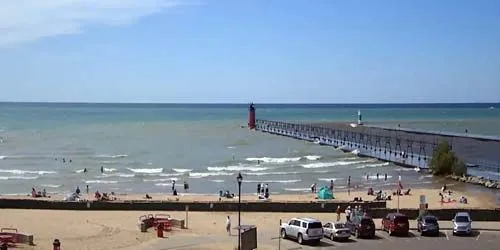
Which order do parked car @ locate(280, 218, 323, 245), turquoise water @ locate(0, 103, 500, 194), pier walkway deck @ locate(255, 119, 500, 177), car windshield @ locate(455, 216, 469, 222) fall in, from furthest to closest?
1. pier walkway deck @ locate(255, 119, 500, 177)
2. turquoise water @ locate(0, 103, 500, 194)
3. car windshield @ locate(455, 216, 469, 222)
4. parked car @ locate(280, 218, 323, 245)

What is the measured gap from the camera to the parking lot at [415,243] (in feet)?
93.0

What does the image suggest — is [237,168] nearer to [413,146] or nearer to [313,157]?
[313,157]

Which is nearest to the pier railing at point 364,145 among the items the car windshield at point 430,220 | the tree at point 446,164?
the tree at point 446,164

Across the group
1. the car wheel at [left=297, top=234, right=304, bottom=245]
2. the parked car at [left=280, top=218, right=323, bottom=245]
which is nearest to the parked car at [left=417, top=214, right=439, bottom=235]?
the parked car at [left=280, top=218, right=323, bottom=245]

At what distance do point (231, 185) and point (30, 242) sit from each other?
96.7 ft

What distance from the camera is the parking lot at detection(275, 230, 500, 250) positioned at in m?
28.4

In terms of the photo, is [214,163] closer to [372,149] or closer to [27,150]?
[372,149]

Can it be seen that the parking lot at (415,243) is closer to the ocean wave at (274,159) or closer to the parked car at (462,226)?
the parked car at (462,226)

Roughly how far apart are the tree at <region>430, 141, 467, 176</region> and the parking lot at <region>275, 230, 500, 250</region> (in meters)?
32.6

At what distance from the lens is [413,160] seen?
78.0 metres

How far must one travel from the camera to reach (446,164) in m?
64.3

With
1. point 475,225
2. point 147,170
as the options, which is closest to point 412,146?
point 147,170

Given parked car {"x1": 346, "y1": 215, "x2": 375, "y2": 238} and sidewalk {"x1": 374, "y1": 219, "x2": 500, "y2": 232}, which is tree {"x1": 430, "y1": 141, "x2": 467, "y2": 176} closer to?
sidewalk {"x1": 374, "y1": 219, "x2": 500, "y2": 232}

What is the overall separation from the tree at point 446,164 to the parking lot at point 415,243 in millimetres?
32589
